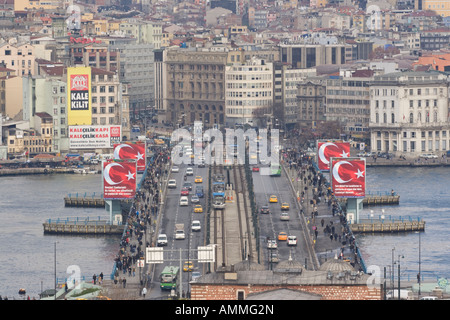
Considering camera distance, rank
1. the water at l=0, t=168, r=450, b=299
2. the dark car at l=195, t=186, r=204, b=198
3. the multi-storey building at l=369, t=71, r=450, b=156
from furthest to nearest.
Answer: the multi-storey building at l=369, t=71, r=450, b=156 → the dark car at l=195, t=186, r=204, b=198 → the water at l=0, t=168, r=450, b=299

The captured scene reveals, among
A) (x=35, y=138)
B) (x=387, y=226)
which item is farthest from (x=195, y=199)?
(x=35, y=138)

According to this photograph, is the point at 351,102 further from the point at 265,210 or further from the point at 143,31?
the point at 265,210

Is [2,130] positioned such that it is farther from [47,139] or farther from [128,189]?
[128,189]

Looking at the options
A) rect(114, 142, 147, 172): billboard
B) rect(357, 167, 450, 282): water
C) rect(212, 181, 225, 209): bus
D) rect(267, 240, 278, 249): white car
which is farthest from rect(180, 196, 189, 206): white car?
rect(267, 240, 278, 249): white car

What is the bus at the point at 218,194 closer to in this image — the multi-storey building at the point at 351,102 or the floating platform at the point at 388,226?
the floating platform at the point at 388,226

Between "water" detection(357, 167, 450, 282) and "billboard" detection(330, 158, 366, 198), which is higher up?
"billboard" detection(330, 158, 366, 198)

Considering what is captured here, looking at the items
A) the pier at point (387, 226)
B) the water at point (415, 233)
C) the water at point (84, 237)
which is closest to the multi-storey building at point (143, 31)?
the water at point (415, 233)

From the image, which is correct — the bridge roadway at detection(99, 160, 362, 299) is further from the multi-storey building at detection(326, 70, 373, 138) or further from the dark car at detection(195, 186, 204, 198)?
the multi-storey building at detection(326, 70, 373, 138)
